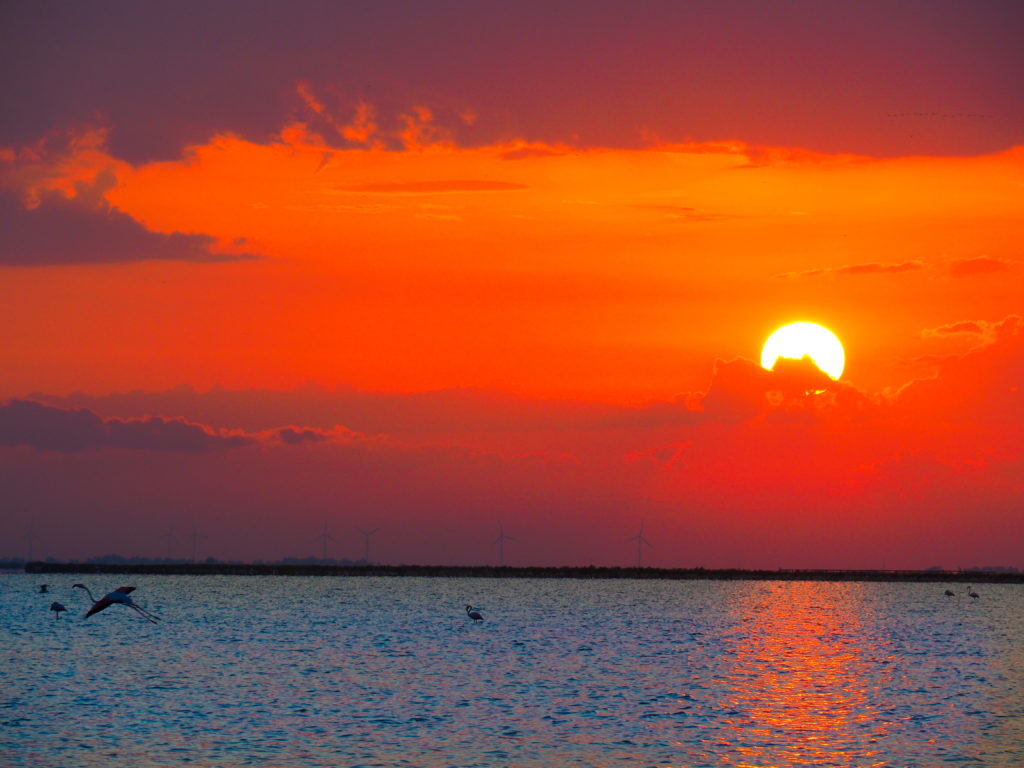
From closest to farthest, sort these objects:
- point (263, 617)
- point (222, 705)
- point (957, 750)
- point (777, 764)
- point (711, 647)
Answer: point (777, 764) < point (957, 750) < point (222, 705) < point (711, 647) < point (263, 617)

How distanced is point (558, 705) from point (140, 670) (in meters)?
25.8

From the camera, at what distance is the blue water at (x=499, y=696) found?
1599 inches

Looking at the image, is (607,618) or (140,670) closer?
(140,670)

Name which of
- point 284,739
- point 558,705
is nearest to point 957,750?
point 558,705

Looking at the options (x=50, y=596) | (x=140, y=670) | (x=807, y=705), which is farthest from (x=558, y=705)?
(x=50, y=596)

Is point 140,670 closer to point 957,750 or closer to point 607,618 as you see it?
point 957,750

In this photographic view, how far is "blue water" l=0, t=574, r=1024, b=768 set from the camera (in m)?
40.6

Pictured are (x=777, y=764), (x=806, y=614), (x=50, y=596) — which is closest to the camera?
(x=777, y=764)

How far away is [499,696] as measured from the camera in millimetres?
54656

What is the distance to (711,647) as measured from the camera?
88.2 meters

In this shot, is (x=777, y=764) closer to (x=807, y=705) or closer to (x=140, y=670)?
(x=807, y=705)

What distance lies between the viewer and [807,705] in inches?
2127

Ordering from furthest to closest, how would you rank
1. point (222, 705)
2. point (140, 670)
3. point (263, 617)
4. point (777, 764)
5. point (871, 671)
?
1. point (263, 617)
2. point (871, 671)
3. point (140, 670)
4. point (222, 705)
5. point (777, 764)

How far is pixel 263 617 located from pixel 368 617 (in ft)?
34.7
